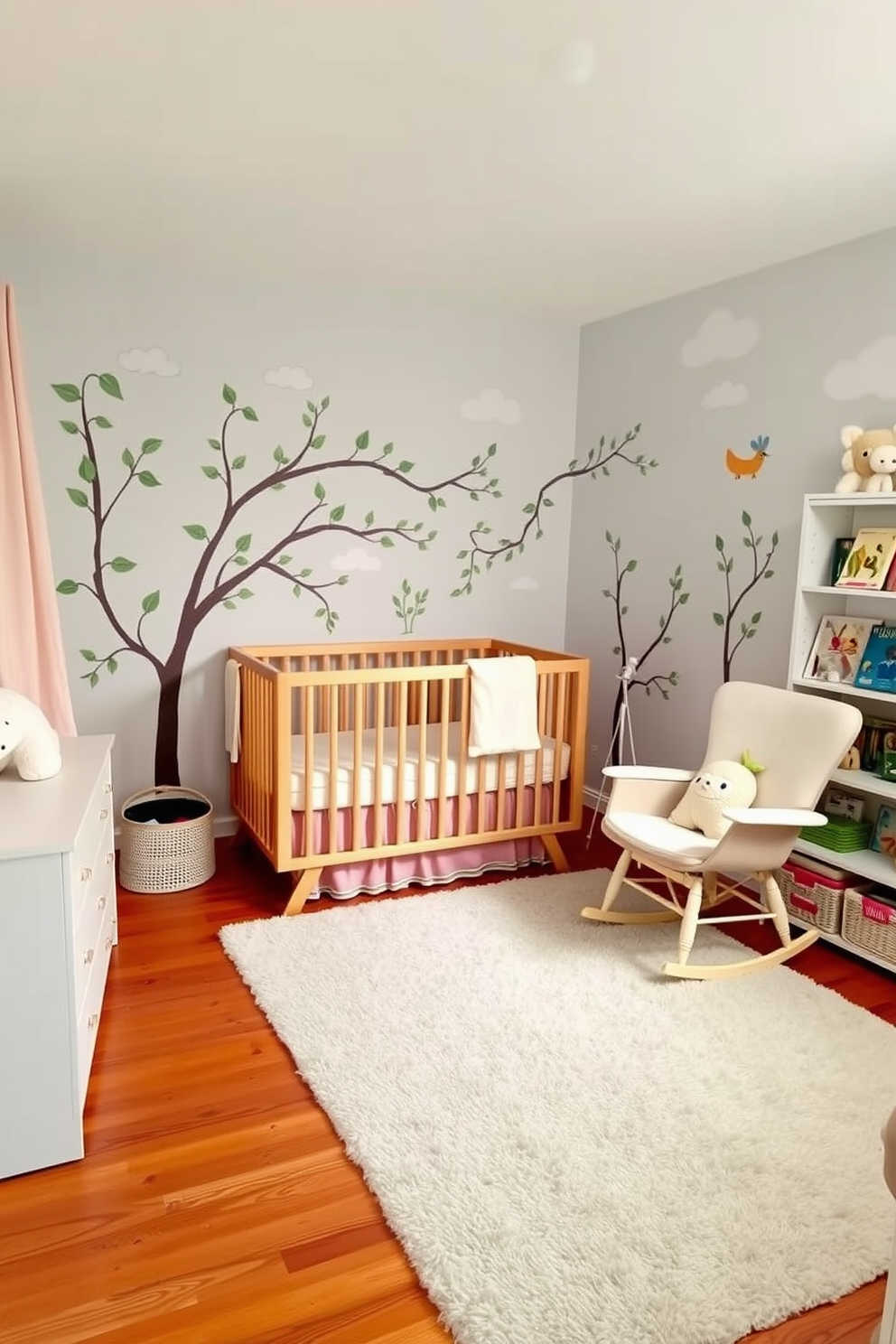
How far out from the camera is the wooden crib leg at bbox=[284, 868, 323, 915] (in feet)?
9.93

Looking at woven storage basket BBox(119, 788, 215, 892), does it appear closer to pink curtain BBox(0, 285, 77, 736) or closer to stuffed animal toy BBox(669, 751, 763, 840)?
pink curtain BBox(0, 285, 77, 736)

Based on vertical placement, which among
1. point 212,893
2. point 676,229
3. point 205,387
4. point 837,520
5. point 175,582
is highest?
point 676,229

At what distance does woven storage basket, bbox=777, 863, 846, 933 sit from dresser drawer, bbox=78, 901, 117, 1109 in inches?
83.6

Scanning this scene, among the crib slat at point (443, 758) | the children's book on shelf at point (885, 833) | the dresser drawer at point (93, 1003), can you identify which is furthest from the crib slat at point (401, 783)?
the children's book on shelf at point (885, 833)

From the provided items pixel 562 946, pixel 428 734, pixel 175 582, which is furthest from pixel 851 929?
pixel 175 582

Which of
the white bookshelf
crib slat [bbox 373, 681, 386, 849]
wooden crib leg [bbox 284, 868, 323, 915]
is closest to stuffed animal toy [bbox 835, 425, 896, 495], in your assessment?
the white bookshelf

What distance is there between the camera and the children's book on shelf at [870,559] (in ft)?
8.87

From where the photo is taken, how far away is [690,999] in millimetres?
2514

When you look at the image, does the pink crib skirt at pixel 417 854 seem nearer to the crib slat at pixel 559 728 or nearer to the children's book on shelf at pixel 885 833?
the crib slat at pixel 559 728

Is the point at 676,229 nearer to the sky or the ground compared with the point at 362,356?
nearer to the sky

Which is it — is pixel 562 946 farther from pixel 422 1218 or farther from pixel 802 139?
pixel 802 139

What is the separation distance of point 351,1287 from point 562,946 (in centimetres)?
140

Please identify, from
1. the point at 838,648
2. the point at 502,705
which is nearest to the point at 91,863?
the point at 502,705

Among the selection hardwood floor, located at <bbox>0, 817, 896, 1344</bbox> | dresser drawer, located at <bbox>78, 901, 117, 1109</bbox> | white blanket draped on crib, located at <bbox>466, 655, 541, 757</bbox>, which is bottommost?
hardwood floor, located at <bbox>0, 817, 896, 1344</bbox>
